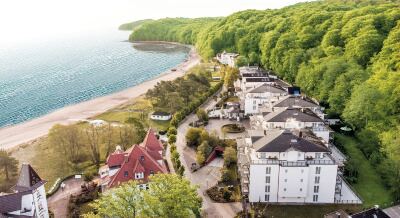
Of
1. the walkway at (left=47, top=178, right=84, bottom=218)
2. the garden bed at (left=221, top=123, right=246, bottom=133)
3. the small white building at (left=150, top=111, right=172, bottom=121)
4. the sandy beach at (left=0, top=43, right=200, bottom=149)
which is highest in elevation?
the small white building at (left=150, top=111, right=172, bottom=121)

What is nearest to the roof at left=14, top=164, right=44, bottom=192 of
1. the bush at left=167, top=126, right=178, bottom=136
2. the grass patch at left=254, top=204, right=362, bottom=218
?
the grass patch at left=254, top=204, right=362, bottom=218

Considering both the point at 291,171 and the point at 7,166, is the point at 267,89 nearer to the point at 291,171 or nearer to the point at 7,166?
the point at 291,171

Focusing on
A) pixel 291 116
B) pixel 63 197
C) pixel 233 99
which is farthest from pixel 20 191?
pixel 233 99

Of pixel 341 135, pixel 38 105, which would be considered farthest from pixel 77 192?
pixel 38 105

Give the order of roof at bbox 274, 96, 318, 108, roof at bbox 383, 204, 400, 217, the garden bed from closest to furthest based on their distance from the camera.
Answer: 1. roof at bbox 383, 204, 400, 217
2. roof at bbox 274, 96, 318, 108
3. the garden bed

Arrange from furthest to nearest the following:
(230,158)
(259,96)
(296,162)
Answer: (259,96) < (230,158) < (296,162)

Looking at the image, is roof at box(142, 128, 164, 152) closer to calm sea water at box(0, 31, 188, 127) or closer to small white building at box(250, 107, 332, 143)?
small white building at box(250, 107, 332, 143)
